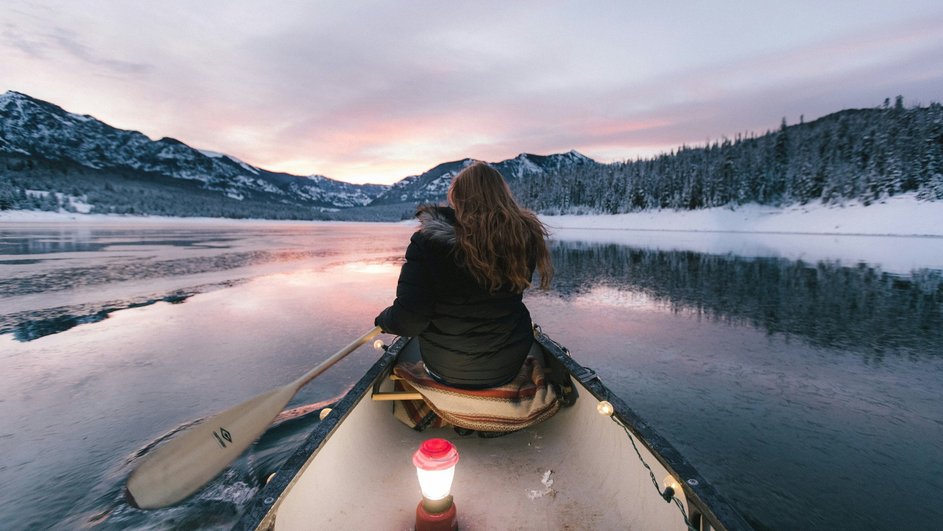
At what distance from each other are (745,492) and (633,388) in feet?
6.93

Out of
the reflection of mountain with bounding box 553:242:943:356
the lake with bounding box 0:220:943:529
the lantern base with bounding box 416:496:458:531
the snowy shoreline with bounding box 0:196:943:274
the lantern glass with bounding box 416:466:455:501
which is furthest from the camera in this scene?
the snowy shoreline with bounding box 0:196:943:274

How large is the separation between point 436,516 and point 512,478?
35.5 inches

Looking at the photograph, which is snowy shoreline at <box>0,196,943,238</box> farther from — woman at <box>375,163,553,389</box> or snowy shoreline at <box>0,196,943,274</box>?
woman at <box>375,163,553,389</box>

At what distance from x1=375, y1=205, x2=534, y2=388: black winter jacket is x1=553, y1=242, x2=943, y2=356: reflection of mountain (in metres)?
7.67

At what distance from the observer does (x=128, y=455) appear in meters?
4.24

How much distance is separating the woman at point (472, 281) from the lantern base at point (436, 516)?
88 cm

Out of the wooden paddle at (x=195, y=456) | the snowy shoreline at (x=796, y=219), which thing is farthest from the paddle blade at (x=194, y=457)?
the snowy shoreline at (x=796, y=219)

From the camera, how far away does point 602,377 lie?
6020 millimetres

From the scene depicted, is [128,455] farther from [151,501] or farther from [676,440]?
[676,440]

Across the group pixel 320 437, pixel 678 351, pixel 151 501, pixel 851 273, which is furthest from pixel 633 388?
pixel 851 273

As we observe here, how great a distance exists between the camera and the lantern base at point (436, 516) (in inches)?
92.1

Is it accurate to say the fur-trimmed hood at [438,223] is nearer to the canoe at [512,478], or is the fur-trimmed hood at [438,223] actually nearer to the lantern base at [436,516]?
the canoe at [512,478]

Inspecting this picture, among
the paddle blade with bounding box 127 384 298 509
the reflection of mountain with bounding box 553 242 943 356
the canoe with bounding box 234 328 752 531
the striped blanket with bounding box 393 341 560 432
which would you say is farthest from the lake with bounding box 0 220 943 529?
the striped blanket with bounding box 393 341 560 432

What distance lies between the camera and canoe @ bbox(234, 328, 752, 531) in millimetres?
2102
